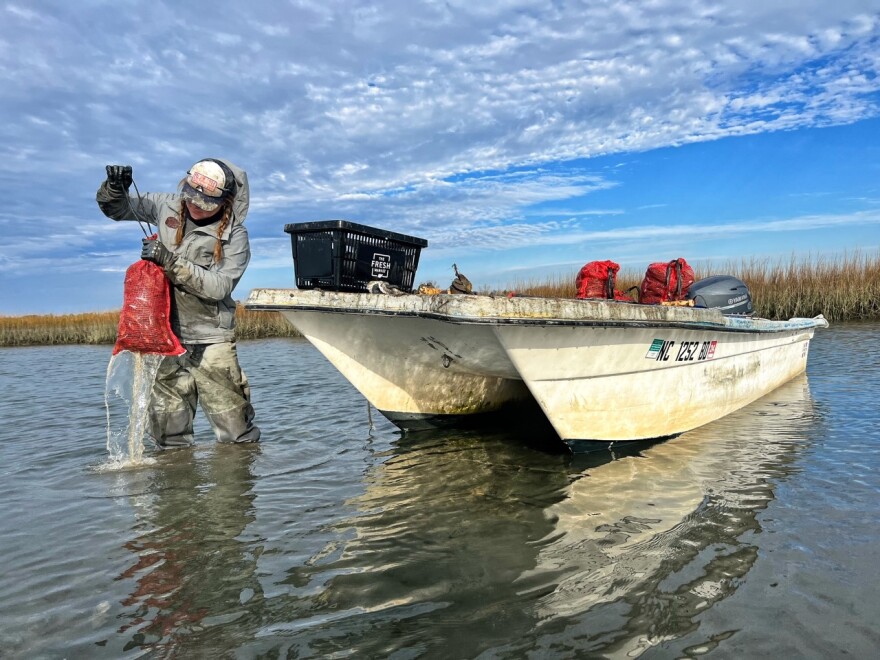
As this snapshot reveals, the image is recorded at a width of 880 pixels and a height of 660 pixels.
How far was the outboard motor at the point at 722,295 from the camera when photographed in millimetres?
6332

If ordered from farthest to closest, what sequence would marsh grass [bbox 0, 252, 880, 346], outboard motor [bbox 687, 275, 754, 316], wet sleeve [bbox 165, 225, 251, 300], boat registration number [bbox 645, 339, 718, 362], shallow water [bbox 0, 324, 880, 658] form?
marsh grass [bbox 0, 252, 880, 346]
outboard motor [bbox 687, 275, 754, 316]
boat registration number [bbox 645, 339, 718, 362]
wet sleeve [bbox 165, 225, 251, 300]
shallow water [bbox 0, 324, 880, 658]

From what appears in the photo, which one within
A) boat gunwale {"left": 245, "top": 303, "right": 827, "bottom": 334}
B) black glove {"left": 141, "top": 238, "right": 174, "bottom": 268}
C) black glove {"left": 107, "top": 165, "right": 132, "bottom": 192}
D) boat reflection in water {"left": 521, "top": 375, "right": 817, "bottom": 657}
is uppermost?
black glove {"left": 107, "top": 165, "right": 132, "bottom": 192}

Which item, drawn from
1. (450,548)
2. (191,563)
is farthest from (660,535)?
(191,563)

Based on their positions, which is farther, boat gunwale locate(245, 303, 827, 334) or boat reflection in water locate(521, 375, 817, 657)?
boat gunwale locate(245, 303, 827, 334)

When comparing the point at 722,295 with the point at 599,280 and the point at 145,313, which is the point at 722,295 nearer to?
the point at 599,280

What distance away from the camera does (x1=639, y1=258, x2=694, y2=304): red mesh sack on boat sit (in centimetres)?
580

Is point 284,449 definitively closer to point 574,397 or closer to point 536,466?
point 536,466

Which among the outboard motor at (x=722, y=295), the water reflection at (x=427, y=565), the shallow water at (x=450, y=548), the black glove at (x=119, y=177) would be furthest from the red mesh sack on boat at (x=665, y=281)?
the black glove at (x=119, y=177)

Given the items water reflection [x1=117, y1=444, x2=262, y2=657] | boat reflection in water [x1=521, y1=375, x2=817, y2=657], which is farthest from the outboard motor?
water reflection [x1=117, y1=444, x2=262, y2=657]

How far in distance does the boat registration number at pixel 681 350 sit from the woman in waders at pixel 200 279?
3.12 m

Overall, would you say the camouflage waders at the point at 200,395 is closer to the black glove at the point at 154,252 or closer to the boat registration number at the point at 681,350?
the black glove at the point at 154,252

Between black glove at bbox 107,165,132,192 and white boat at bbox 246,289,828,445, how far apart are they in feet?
3.81

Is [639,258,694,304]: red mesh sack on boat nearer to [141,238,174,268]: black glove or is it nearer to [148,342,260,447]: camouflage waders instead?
[148,342,260,447]: camouflage waders

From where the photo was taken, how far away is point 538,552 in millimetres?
2680
